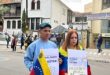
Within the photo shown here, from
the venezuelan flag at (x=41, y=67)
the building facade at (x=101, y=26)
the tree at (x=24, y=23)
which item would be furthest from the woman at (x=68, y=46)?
the tree at (x=24, y=23)

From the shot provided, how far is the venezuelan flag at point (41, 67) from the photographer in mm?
6344

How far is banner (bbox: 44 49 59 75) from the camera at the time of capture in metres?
6.37

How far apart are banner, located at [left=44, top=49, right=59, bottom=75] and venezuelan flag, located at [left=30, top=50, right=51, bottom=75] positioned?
6cm

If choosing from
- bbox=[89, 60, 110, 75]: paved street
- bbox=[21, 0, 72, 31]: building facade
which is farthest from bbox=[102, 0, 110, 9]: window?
bbox=[89, 60, 110, 75]: paved street

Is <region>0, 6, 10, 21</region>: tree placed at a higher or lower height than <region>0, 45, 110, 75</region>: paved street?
higher

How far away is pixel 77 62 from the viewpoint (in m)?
6.62

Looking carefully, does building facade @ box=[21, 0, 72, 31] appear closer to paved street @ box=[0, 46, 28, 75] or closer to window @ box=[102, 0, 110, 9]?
window @ box=[102, 0, 110, 9]

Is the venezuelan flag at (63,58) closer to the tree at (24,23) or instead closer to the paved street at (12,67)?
the paved street at (12,67)

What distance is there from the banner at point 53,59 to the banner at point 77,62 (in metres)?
0.22

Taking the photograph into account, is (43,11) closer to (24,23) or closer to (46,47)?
(24,23)

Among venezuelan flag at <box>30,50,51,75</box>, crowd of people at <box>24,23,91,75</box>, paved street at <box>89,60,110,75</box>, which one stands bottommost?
paved street at <box>89,60,110,75</box>

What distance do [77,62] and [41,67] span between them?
63 centimetres

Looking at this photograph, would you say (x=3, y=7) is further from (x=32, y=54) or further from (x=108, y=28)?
(x=32, y=54)

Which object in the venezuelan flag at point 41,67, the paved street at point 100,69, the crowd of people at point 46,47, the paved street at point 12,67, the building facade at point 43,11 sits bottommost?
the paved street at point 100,69
